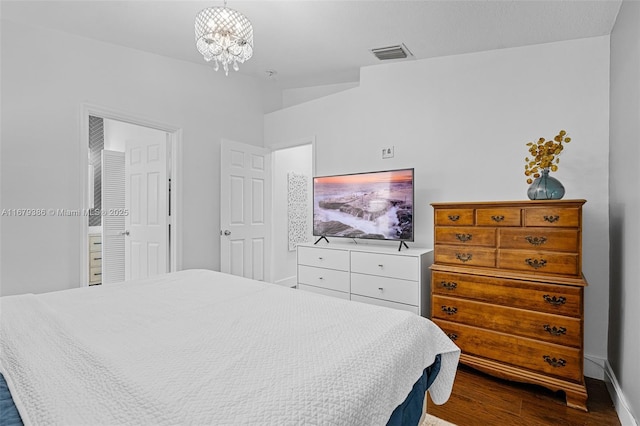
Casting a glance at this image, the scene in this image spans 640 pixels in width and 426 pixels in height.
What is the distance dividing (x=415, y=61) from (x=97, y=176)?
4639 mm

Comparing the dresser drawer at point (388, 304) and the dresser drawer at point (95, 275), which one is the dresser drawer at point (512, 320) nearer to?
the dresser drawer at point (388, 304)

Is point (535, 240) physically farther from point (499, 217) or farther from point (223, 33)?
point (223, 33)

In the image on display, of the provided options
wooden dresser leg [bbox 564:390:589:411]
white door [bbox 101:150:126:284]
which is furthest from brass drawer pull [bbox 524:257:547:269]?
white door [bbox 101:150:126:284]

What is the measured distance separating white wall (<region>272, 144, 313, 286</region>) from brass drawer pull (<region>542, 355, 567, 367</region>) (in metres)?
3.15

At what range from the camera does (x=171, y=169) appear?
349cm

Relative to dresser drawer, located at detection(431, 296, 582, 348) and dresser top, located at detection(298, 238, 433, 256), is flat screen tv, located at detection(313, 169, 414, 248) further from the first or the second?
dresser drawer, located at detection(431, 296, 582, 348)

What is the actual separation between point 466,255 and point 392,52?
1.96m

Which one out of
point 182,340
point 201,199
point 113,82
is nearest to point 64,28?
point 113,82

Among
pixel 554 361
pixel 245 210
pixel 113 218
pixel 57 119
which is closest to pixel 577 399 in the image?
pixel 554 361

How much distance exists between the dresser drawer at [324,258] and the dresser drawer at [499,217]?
1253mm

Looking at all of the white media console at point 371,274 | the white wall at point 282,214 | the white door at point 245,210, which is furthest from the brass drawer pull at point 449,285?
the white wall at point 282,214

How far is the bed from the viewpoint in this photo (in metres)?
0.72

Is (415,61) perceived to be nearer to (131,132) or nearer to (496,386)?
(496,386)

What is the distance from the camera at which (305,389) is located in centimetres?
79
